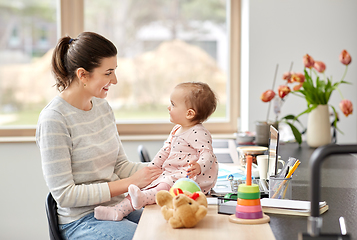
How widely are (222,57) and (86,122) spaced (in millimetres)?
1804

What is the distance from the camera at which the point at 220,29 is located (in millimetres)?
3098

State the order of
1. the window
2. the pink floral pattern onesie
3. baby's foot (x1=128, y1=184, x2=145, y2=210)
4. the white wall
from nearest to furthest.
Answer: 1. baby's foot (x1=128, y1=184, x2=145, y2=210)
2. the pink floral pattern onesie
3. the white wall
4. the window

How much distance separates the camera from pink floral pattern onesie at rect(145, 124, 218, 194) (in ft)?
4.52

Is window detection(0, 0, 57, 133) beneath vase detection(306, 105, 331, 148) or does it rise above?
above

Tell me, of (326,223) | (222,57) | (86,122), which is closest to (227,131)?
(222,57)

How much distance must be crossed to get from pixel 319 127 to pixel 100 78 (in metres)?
1.40

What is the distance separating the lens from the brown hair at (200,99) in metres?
1.45

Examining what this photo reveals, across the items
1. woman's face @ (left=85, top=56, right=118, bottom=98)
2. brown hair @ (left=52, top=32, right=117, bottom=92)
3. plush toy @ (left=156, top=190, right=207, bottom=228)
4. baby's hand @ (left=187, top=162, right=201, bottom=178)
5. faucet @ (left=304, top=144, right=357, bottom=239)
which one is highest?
brown hair @ (left=52, top=32, right=117, bottom=92)

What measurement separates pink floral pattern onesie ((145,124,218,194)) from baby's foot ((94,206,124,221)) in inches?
5.4

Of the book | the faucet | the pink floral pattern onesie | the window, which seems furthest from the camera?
the window

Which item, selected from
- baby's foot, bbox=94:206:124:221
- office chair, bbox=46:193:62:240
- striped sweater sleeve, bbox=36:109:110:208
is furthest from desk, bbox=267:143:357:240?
office chair, bbox=46:193:62:240

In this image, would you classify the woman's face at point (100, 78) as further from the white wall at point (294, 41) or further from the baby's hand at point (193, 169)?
the white wall at point (294, 41)

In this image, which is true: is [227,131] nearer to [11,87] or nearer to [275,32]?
[275,32]

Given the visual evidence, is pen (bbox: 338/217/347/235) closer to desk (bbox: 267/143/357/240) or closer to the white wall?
desk (bbox: 267/143/357/240)
